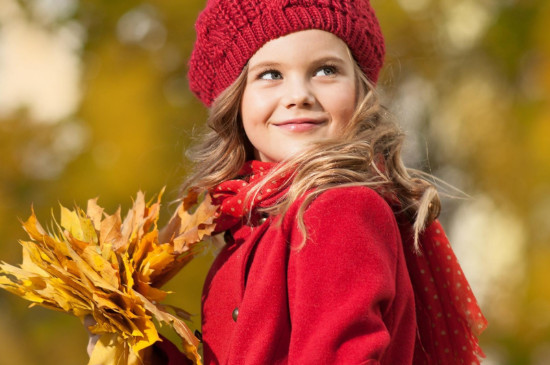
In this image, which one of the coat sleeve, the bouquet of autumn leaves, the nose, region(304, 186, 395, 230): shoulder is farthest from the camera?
the nose

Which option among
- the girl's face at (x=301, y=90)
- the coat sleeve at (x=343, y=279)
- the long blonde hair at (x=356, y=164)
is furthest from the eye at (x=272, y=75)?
the coat sleeve at (x=343, y=279)

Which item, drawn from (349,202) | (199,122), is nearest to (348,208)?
(349,202)

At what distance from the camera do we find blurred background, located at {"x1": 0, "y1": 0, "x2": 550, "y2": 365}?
305 inches

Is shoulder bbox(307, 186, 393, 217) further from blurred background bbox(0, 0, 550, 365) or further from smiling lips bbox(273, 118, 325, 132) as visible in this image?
blurred background bbox(0, 0, 550, 365)

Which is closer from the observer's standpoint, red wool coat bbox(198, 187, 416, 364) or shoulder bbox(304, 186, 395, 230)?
red wool coat bbox(198, 187, 416, 364)

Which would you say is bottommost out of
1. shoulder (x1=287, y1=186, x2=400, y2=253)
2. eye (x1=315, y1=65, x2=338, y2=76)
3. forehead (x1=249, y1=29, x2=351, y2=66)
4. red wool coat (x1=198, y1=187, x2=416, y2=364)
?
red wool coat (x1=198, y1=187, x2=416, y2=364)

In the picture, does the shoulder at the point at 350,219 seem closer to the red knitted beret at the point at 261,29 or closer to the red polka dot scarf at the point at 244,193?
the red polka dot scarf at the point at 244,193

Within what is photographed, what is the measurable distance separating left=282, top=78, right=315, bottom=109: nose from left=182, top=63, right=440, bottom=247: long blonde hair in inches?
5.3

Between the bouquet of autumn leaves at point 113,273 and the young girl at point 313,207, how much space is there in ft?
0.50

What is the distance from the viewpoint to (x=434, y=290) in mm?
2486

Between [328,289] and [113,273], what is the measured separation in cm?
64

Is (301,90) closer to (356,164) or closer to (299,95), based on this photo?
(299,95)

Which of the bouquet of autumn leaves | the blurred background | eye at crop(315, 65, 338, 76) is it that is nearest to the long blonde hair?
eye at crop(315, 65, 338, 76)

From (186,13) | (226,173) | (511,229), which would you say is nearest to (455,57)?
(511,229)
